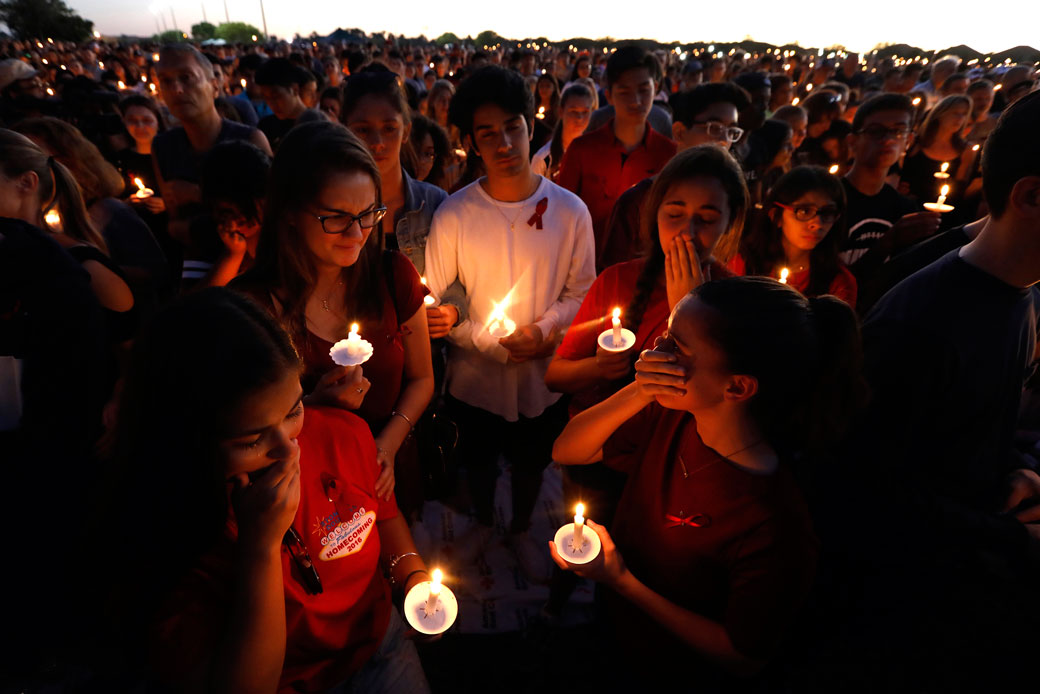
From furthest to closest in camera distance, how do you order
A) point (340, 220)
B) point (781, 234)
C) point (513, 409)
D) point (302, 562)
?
point (781, 234), point (513, 409), point (340, 220), point (302, 562)

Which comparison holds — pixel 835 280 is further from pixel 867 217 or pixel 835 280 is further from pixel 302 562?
pixel 302 562

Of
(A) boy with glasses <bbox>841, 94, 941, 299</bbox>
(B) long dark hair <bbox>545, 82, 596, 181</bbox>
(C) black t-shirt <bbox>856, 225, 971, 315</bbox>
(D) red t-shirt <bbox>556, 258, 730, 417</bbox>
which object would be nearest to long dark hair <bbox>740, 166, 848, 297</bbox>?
(C) black t-shirt <bbox>856, 225, 971, 315</bbox>

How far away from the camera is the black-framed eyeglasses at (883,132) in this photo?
360cm

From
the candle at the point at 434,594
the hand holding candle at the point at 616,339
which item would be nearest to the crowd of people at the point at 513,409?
the hand holding candle at the point at 616,339

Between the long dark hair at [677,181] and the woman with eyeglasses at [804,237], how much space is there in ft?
2.54

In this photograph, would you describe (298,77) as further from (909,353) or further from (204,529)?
(909,353)

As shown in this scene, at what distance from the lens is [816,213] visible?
118 inches

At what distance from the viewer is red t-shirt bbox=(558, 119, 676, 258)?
4.32m

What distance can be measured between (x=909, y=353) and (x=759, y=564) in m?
0.94

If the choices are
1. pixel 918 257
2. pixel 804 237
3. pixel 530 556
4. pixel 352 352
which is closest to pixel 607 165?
pixel 804 237

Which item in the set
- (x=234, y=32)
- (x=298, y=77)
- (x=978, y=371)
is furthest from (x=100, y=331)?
(x=234, y=32)

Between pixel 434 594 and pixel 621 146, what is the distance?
155 inches

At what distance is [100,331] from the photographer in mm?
2271

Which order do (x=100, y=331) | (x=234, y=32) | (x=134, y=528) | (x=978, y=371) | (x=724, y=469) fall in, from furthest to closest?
(x=234, y=32) < (x=100, y=331) < (x=978, y=371) < (x=724, y=469) < (x=134, y=528)
